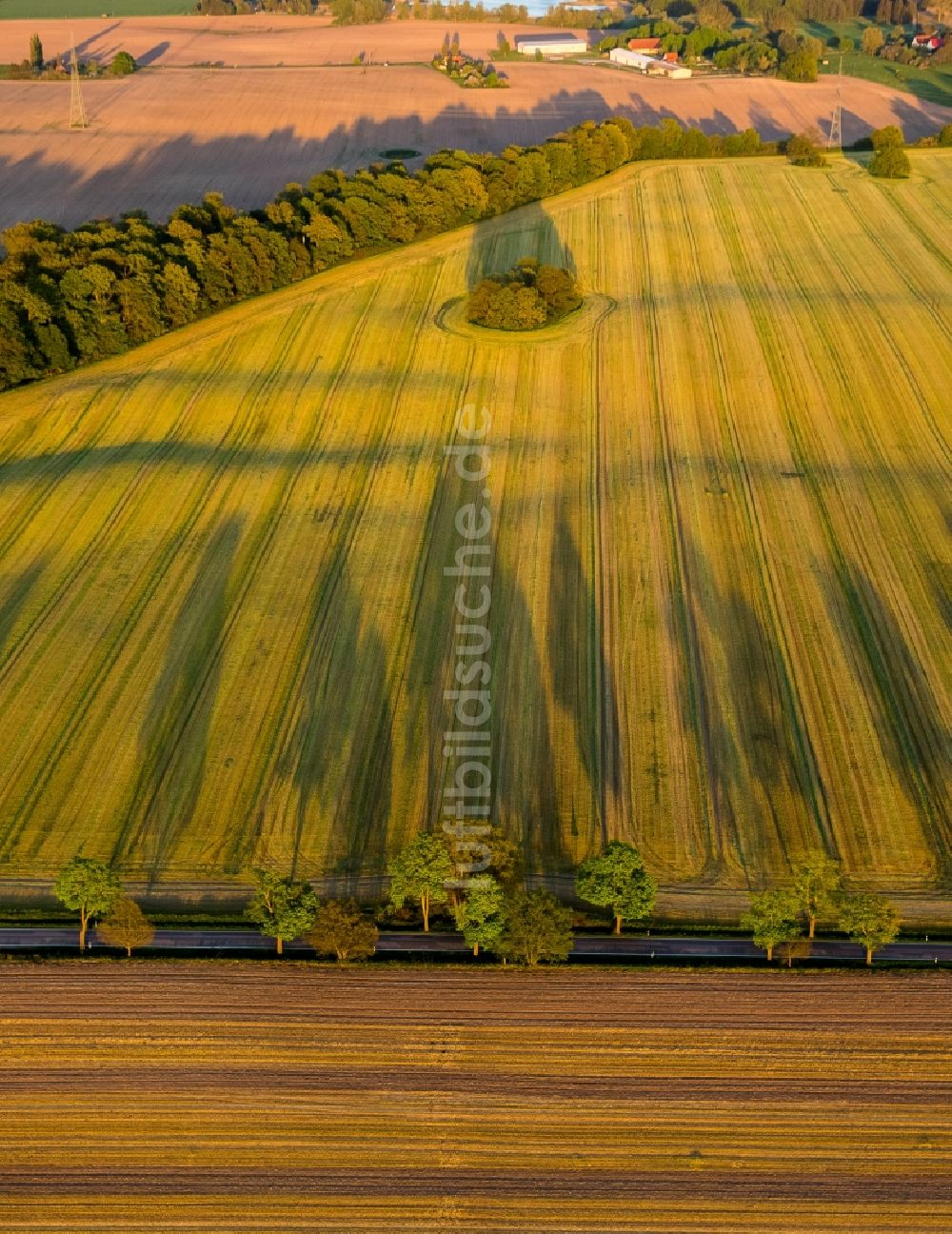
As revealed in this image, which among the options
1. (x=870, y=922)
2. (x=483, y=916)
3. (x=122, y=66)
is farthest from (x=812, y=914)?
(x=122, y=66)

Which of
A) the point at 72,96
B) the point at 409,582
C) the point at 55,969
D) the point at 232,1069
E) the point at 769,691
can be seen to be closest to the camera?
the point at 232,1069

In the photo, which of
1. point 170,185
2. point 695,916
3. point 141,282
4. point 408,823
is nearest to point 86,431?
point 141,282

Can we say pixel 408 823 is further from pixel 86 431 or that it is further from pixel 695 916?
pixel 86 431

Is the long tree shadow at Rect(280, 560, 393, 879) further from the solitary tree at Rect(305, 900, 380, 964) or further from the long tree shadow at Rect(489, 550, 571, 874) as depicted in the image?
the long tree shadow at Rect(489, 550, 571, 874)

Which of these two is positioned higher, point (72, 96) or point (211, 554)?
point (72, 96)

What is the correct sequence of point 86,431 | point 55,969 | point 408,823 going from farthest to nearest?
point 86,431 → point 408,823 → point 55,969

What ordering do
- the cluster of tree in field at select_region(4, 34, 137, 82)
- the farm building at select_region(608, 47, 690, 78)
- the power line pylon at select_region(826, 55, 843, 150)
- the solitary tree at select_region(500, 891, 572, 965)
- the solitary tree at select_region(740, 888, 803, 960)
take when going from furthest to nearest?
the cluster of tree in field at select_region(4, 34, 137, 82)
the farm building at select_region(608, 47, 690, 78)
the power line pylon at select_region(826, 55, 843, 150)
the solitary tree at select_region(740, 888, 803, 960)
the solitary tree at select_region(500, 891, 572, 965)

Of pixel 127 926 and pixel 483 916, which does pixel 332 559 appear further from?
pixel 483 916

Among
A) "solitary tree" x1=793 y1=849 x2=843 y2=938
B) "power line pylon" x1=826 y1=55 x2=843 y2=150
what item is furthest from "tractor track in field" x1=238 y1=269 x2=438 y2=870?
"power line pylon" x1=826 y1=55 x2=843 y2=150
